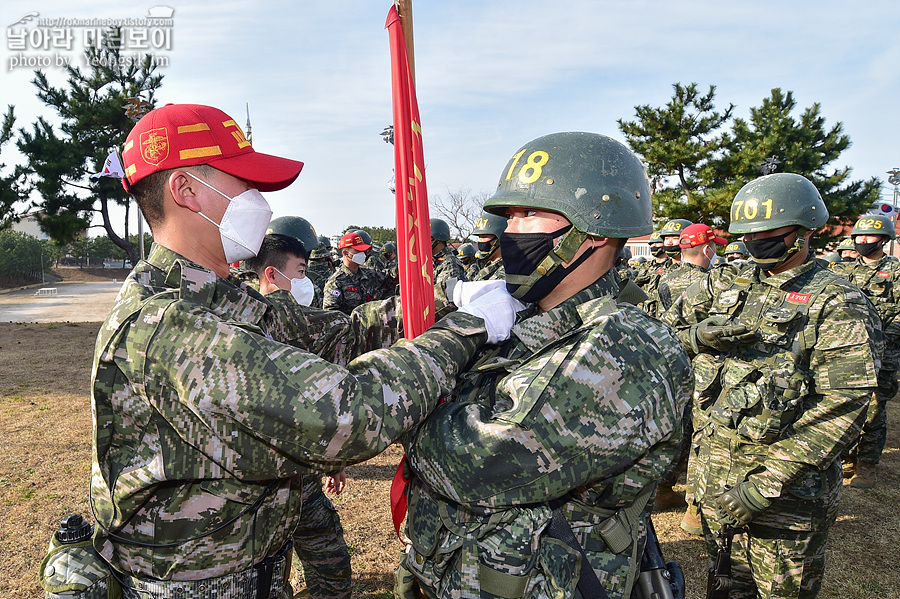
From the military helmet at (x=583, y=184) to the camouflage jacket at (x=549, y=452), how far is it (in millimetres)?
351

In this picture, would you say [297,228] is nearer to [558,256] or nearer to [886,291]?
[558,256]

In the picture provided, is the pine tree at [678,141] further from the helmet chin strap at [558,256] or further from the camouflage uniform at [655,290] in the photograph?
the helmet chin strap at [558,256]

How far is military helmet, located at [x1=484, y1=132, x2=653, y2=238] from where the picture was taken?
2.26 metres

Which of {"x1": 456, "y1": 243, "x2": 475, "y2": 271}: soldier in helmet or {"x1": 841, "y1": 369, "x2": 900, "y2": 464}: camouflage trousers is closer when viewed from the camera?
{"x1": 841, "y1": 369, "x2": 900, "y2": 464}: camouflage trousers

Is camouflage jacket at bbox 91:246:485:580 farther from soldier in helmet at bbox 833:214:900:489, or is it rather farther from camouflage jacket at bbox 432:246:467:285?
soldier in helmet at bbox 833:214:900:489

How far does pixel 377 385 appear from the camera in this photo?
1771 mm

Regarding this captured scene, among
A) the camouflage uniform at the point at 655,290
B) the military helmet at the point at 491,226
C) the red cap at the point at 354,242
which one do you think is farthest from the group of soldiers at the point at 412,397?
the red cap at the point at 354,242

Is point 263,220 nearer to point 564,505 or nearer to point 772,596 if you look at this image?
point 564,505

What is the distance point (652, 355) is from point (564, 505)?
64 cm

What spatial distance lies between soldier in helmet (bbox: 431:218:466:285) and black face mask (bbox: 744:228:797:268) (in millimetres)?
5227

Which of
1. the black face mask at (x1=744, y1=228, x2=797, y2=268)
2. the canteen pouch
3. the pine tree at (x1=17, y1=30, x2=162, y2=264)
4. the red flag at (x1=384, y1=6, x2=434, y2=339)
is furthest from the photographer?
the pine tree at (x1=17, y1=30, x2=162, y2=264)

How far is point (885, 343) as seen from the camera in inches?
353

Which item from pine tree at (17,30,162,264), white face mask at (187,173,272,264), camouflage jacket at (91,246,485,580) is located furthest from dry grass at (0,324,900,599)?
pine tree at (17,30,162,264)

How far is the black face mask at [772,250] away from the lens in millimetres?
4238
